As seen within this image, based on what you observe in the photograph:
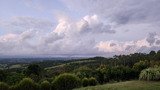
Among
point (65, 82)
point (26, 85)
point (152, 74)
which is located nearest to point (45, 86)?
point (26, 85)

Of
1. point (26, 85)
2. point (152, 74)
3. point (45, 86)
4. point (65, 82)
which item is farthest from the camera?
point (65, 82)

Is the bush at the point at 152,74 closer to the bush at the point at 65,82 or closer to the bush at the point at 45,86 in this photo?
the bush at the point at 65,82

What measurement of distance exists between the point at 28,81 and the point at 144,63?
40097 mm

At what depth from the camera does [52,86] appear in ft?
227

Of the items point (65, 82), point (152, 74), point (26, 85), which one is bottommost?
point (26, 85)

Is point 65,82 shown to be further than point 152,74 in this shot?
Yes

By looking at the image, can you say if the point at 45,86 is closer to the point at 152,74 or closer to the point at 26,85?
the point at 26,85

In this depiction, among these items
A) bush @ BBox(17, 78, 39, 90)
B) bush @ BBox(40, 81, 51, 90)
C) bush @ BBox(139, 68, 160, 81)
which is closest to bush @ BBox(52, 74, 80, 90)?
bush @ BBox(40, 81, 51, 90)

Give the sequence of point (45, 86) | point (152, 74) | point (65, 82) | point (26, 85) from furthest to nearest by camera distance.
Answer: point (65, 82)
point (45, 86)
point (152, 74)
point (26, 85)

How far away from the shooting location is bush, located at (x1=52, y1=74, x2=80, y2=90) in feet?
227

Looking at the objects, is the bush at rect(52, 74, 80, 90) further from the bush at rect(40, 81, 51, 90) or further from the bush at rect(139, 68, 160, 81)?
the bush at rect(139, 68, 160, 81)

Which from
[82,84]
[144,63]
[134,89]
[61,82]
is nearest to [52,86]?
[61,82]

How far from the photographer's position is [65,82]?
7050cm

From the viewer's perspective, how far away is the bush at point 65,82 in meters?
69.3
